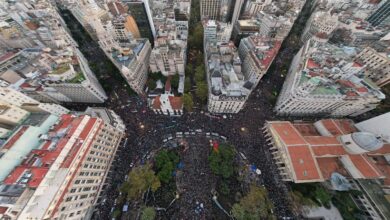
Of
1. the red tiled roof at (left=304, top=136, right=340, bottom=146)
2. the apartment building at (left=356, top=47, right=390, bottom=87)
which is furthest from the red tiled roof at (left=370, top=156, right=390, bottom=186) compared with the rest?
the apartment building at (left=356, top=47, right=390, bottom=87)

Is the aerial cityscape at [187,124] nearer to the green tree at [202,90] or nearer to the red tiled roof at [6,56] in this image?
the red tiled roof at [6,56]

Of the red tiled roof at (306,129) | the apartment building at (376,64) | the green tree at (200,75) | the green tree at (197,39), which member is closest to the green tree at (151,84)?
the green tree at (200,75)

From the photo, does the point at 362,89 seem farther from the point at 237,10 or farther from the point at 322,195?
the point at 237,10

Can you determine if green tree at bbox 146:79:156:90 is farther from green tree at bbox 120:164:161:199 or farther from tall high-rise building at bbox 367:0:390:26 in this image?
tall high-rise building at bbox 367:0:390:26

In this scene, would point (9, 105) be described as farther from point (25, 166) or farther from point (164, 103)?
point (164, 103)

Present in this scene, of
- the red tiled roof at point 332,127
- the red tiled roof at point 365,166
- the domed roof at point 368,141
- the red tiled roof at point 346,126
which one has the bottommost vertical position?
the red tiled roof at point 365,166

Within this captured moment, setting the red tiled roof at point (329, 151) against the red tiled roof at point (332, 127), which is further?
the red tiled roof at point (332, 127)
